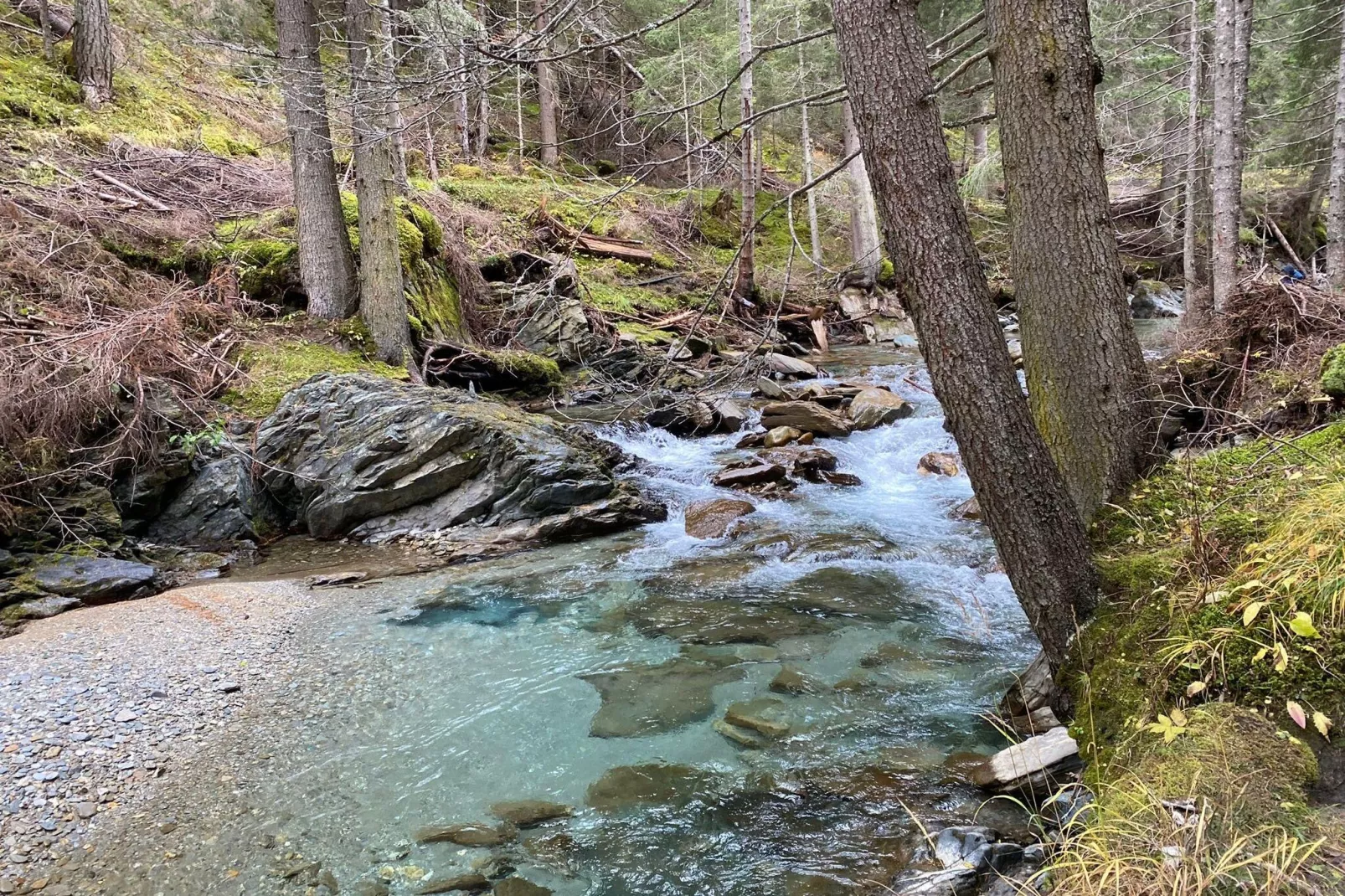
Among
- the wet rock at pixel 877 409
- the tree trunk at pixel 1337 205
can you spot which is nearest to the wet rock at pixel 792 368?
the wet rock at pixel 877 409

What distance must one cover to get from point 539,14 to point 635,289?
1322 cm

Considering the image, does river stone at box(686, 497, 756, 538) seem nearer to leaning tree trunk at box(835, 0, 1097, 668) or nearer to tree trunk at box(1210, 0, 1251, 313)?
leaning tree trunk at box(835, 0, 1097, 668)

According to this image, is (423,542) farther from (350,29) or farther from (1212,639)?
(1212,639)

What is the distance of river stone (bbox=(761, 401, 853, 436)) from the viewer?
1113 centimetres

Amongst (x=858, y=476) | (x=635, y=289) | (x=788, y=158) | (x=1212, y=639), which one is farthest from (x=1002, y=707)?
(x=788, y=158)

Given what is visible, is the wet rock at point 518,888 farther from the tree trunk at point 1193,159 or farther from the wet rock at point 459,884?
the tree trunk at point 1193,159

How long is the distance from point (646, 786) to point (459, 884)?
3.45ft

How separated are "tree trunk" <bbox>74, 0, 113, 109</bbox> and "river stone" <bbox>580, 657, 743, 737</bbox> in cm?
1447

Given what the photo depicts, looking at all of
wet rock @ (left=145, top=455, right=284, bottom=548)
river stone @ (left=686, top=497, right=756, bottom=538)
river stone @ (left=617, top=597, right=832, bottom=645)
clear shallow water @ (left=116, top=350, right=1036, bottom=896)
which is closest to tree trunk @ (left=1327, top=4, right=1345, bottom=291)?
clear shallow water @ (left=116, top=350, right=1036, bottom=896)

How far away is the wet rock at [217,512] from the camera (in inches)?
299

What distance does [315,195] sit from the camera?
32.3 ft

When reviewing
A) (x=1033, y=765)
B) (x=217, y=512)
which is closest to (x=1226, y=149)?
(x=1033, y=765)

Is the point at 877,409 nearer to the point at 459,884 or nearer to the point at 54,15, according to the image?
the point at 459,884

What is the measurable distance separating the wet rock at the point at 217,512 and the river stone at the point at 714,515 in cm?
458
